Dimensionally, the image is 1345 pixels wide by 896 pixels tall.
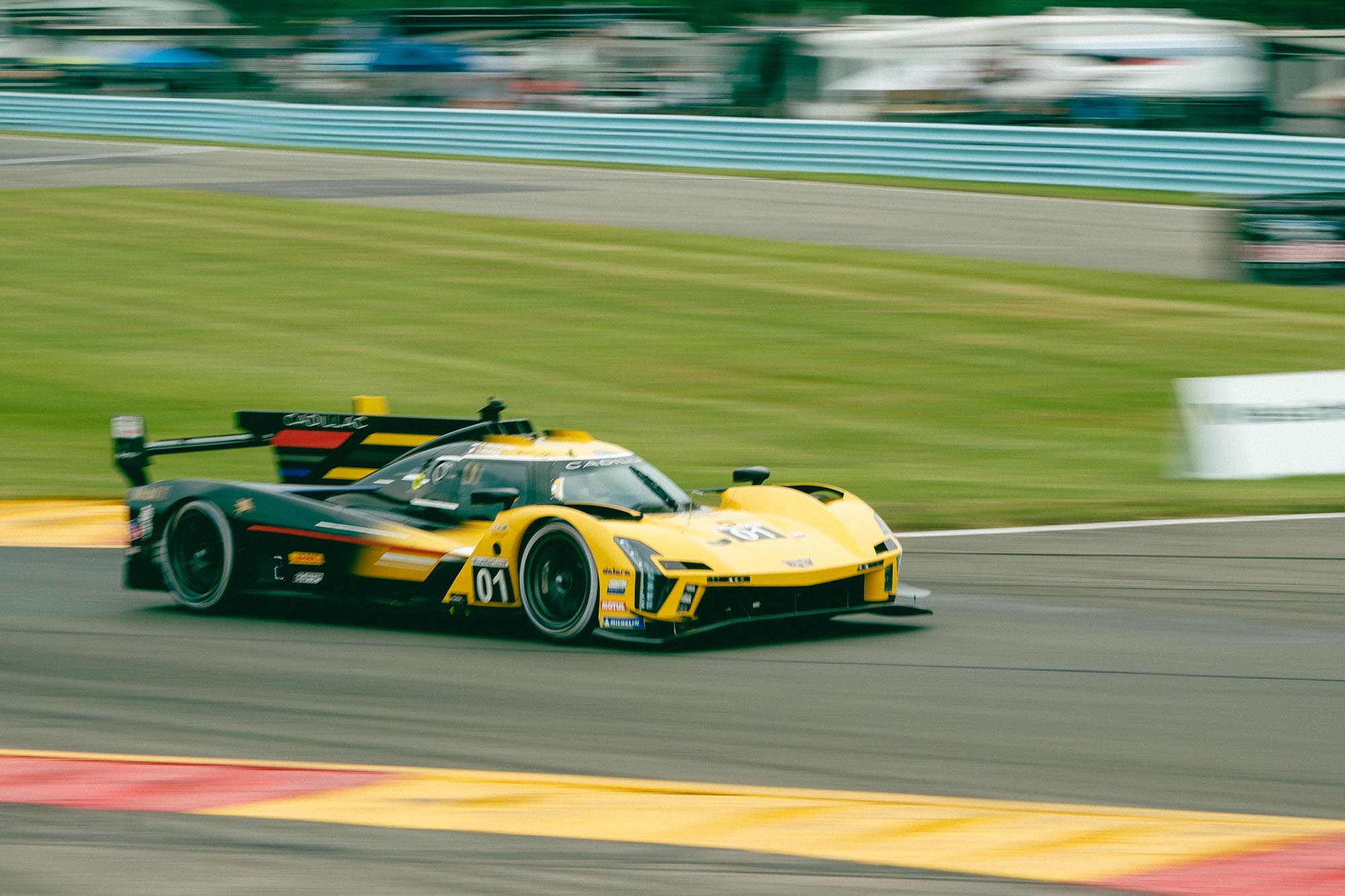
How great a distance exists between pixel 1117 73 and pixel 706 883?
27.1 metres

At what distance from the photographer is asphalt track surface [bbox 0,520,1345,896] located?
5762 mm

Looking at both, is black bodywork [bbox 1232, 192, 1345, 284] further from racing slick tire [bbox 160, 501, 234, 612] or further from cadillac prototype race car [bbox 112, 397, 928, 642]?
racing slick tire [bbox 160, 501, 234, 612]

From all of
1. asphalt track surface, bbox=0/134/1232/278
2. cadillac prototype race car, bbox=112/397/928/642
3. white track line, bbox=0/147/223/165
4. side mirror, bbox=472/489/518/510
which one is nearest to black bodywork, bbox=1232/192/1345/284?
asphalt track surface, bbox=0/134/1232/278

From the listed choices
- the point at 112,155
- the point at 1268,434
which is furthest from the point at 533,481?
the point at 112,155

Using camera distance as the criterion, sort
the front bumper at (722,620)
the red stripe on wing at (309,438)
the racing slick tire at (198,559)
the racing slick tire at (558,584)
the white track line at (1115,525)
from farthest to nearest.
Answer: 1. the white track line at (1115,525)
2. the red stripe on wing at (309,438)
3. the racing slick tire at (198,559)
4. the racing slick tire at (558,584)
5. the front bumper at (722,620)

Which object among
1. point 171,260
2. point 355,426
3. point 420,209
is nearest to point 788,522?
point 355,426

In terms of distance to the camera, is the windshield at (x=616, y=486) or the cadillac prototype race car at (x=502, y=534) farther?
the windshield at (x=616, y=486)

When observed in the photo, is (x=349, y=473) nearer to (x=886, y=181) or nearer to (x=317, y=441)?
(x=317, y=441)

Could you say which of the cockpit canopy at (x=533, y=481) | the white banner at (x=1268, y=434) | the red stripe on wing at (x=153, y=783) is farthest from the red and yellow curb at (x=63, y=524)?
the white banner at (x=1268, y=434)

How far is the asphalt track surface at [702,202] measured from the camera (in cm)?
2495

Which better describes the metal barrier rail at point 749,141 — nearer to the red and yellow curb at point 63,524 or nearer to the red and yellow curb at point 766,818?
the red and yellow curb at point 63,524

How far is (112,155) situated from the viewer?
120 ft

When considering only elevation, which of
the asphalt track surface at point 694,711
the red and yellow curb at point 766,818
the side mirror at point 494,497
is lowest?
the red and yellow curb at point 766,818

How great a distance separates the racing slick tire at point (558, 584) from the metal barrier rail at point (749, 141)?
19021 millimetres
